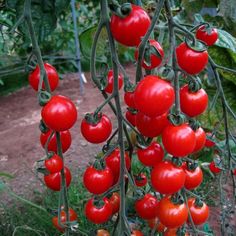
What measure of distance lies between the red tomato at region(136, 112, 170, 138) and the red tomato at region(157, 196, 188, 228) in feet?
0.37

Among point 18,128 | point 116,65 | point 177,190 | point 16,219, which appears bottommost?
point 18,128

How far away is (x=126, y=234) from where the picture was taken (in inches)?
25.5

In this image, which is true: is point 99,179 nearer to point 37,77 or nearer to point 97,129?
point 97,129

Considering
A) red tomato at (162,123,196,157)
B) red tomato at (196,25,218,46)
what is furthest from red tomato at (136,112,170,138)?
red tomato at (196,25,218,46)

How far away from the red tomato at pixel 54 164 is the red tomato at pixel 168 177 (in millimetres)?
174

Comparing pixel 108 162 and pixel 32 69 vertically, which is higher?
pixel 32 69

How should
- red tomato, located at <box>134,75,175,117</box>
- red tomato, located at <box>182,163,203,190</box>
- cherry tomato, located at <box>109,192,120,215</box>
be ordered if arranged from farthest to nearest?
cherry tomato, located at <box>109,192,120,215</box> → red tomato, located at <box>182,163,203,190</box> → red tomato, located at <box>134,75,175,117</box>

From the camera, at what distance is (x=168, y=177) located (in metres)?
0.56

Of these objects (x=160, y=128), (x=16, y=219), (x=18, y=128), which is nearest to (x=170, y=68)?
(x=160, y=128)

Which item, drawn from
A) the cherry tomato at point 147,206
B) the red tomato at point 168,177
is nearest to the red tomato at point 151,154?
the red tomato at point 168,177

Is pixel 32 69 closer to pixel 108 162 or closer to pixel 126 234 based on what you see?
pixel 108 162

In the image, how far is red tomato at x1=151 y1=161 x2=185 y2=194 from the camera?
0.56m

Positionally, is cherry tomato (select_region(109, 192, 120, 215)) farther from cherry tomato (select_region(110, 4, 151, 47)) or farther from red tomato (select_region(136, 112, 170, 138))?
cherry tomato (select_region(110, 4, 151, 47))

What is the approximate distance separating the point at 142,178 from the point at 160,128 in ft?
0.80
